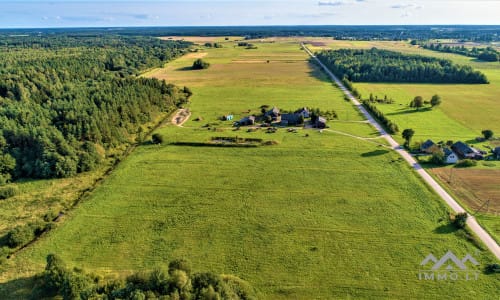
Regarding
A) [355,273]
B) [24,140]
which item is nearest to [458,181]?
[355,273]

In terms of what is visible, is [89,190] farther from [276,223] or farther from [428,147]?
[428,147]

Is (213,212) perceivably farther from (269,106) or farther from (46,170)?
→ (269,106)

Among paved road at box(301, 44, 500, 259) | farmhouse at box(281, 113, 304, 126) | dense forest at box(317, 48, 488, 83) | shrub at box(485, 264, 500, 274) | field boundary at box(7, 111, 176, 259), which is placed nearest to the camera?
shrub at box(485, 264, 500, 274)

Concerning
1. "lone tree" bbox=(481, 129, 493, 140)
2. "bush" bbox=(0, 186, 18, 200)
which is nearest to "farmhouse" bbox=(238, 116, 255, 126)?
"bush" bbox=(0, 186, 18, 200)

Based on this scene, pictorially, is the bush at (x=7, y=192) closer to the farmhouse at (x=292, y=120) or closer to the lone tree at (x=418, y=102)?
the farmhouse at (x=292, y=120)

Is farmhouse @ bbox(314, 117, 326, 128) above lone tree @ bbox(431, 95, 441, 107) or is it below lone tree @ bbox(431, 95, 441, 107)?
below

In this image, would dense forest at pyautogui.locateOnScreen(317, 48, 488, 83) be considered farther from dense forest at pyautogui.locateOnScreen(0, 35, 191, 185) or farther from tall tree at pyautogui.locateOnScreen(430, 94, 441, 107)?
dense forest at pyautogui.locateOnScreen(0, 35, 191, 185)
